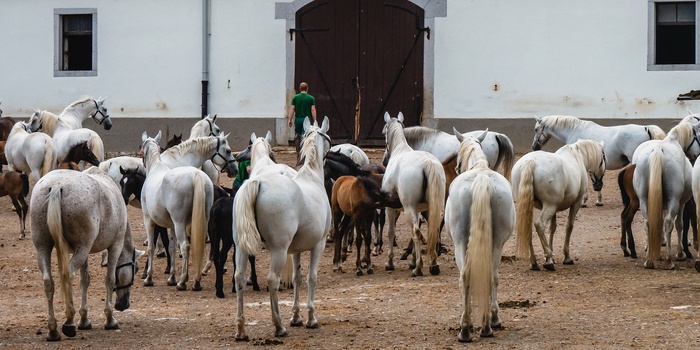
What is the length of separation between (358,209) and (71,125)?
9764mm

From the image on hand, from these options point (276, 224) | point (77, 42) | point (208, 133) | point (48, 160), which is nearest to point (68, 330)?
point (276, 224)

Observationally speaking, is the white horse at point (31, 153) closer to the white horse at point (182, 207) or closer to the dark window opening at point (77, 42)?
the dark window opening at point (77, 42)

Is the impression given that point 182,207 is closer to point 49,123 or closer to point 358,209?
point 358,209

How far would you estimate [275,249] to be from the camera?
29.4 ft

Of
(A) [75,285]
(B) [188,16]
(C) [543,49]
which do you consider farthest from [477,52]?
(A) [75,285]

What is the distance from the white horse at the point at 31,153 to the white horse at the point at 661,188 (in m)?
10.0

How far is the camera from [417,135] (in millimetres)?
16000

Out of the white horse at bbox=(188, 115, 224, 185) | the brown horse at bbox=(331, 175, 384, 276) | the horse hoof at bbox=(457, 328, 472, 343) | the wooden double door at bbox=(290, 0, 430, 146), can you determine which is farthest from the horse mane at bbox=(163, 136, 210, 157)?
the wooden double door at bbox=(290, 0, 430, 146)

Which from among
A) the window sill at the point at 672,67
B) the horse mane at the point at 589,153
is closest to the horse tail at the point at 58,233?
the horse mane at the point at 589,153

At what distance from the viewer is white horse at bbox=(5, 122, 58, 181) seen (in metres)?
19.1

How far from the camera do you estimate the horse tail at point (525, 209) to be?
1227cm

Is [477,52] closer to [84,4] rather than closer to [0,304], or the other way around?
[84,4]

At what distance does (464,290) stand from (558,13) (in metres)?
15.1

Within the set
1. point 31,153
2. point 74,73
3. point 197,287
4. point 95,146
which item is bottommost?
point 197,287
